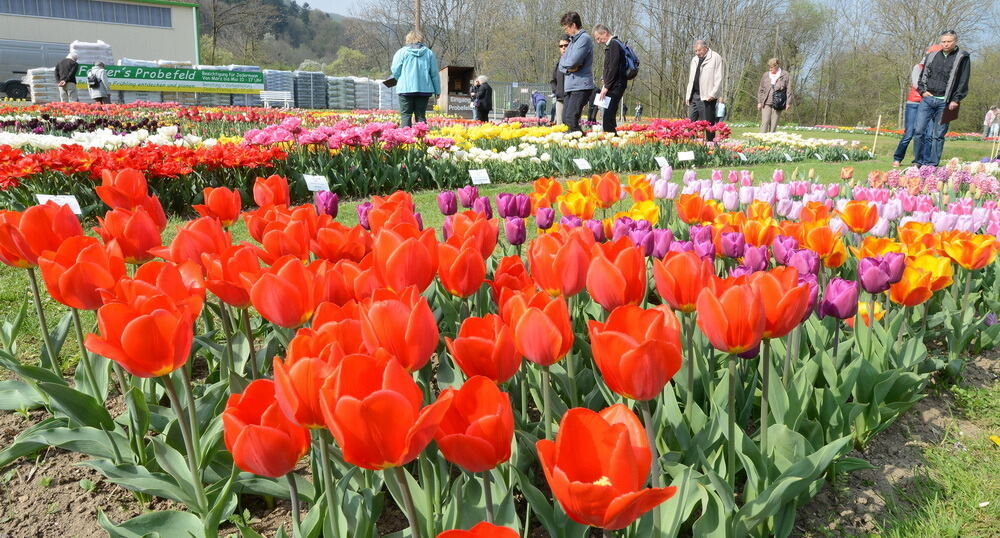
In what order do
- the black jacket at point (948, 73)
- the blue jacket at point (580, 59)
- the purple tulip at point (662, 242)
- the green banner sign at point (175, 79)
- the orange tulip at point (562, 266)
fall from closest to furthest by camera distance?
1. the orange tulip at point (562, 266)
2. the purple tulip at point (662, 242)
3. the black jacket at point (948, 73)
4. the blue jacket at point (580, 59)
5. the green banner sign at point (175, 79)

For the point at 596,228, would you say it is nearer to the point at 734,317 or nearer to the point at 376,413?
the point at 734,317

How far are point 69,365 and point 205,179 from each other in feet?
11.1

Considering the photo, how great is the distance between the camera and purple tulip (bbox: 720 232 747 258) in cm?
208

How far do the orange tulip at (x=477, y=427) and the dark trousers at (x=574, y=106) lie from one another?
28.8 feet

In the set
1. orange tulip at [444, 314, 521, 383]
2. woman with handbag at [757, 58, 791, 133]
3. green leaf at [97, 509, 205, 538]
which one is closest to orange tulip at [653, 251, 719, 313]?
orange tulip at [444, 314, 521, 383]

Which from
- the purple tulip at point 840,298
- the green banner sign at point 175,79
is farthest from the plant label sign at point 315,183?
the green banner sign at point 175,79

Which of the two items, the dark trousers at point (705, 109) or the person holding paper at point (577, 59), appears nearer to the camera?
the person holding paper at point (577, 59)

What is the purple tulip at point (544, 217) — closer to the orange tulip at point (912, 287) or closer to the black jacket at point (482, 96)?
the orange tulip at point (912, 287)

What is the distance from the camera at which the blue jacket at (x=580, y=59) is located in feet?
28.3

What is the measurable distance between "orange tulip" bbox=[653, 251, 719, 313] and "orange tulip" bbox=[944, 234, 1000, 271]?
140cm

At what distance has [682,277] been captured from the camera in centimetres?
138

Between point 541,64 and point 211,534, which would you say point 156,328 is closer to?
point 211,534

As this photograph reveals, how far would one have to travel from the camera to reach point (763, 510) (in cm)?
126

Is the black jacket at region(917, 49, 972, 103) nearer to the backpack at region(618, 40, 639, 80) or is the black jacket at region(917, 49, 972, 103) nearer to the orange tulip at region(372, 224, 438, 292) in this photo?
the backpack at region(618, 40, 639, 80)
